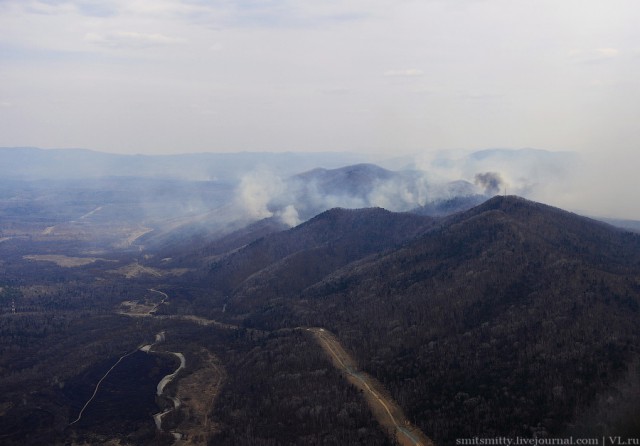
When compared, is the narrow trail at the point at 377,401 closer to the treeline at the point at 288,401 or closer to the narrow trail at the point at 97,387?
the treeline at the point at 288,401

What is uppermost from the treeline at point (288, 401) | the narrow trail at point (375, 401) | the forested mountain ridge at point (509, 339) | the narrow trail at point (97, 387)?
the forested mountain ridge at point (509, 339)

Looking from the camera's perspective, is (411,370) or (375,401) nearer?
(375,401)

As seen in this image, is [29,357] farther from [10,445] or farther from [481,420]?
[481,420]

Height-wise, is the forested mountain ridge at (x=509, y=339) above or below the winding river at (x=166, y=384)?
above

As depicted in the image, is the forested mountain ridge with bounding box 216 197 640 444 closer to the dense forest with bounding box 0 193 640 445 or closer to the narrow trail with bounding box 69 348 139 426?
the dense forest with bounding box 0 193 640 445

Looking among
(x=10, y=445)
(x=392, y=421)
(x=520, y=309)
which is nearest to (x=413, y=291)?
(x=520, y=309)

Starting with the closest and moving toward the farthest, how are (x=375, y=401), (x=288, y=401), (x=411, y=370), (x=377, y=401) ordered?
(x=377, y=401)
(x=375, y=401)
(x=288, y=401)
(x=411, y=370)

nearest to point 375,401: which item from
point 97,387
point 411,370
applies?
point 411,370

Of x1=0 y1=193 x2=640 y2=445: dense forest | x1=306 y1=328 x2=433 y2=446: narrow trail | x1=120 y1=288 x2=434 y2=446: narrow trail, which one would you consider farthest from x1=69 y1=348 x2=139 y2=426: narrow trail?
x1=306 y1=328 x2=433 y2=446: narrow trail

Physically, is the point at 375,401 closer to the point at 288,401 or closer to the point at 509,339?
the point at 288,401

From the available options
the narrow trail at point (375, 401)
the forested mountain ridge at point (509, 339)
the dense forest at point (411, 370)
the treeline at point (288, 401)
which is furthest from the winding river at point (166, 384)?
the forested mountain ridge at point (509, 339)
